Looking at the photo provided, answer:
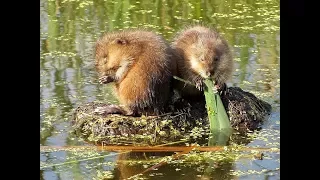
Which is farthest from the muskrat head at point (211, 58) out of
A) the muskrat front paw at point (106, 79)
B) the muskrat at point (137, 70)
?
the muskrat front paw at point (106, 79)

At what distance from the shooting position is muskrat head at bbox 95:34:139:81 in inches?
147

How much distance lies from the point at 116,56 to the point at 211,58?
51 cm

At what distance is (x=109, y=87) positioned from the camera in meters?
4.22

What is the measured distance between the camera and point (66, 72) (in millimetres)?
4379

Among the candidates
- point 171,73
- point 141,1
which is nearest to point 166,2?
point 141,1

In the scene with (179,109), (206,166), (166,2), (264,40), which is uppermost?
(166,2)

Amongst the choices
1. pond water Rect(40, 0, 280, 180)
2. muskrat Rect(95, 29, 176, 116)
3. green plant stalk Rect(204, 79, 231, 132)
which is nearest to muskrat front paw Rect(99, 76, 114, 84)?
muskrat Rect(95, 29, 176, 116)

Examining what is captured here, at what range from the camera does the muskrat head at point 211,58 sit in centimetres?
377

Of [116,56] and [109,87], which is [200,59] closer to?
[116,56]

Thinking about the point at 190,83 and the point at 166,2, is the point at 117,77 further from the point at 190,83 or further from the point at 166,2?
the point at 166,2

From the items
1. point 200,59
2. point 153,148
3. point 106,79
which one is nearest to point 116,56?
point 106,79
